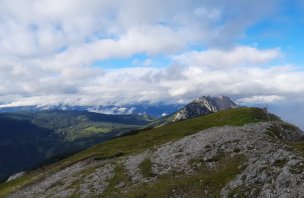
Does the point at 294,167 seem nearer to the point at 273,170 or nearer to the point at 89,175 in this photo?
the point at 273,170

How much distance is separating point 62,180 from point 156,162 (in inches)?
917

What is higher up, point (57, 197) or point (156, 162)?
point (156, 162)

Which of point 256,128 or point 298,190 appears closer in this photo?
point 298,190

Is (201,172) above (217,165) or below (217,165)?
below

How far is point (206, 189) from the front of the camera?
4978 centimetres

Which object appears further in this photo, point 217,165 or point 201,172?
point 217,165

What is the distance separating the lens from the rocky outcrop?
4372cm

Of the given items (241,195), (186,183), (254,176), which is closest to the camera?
(241,195)

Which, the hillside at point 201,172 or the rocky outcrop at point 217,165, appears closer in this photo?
the rocky outcrop at point 217,165

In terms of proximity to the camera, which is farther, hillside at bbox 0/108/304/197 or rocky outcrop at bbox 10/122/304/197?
hillside at bbox 0/108/304/197

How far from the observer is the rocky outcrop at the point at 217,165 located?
43719mm

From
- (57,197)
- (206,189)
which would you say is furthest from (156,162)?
(206,189)

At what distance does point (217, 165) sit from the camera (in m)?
59.7

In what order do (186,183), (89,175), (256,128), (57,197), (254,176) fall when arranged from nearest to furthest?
(254,176) → (186,183) → (57,197) → (89,175) → (256,128)
